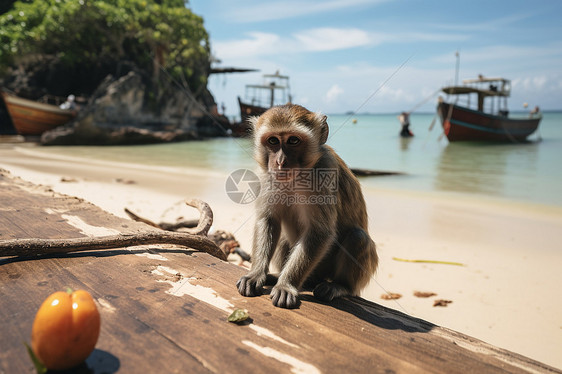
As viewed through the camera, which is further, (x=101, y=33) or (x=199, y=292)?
(x=101, y=33)

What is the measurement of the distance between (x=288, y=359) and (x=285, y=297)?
0.58 metres

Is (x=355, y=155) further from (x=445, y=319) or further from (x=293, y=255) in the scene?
(x=293, y=255)

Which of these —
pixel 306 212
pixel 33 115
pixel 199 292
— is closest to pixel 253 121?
pixel 306 212

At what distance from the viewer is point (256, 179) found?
293cm

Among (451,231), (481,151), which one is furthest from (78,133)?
(481,151)

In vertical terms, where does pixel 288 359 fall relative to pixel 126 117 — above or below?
below

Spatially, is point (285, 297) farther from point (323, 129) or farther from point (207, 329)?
point (323, 129)

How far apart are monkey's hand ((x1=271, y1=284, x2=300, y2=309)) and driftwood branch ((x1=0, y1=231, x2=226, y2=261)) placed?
31.6 inches

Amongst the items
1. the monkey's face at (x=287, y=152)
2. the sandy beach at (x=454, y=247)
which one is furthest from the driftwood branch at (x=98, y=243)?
the sandy beach at (x=454, y=247)

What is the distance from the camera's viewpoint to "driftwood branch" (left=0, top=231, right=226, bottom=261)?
83.2 inches

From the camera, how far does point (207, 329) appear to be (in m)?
1.58

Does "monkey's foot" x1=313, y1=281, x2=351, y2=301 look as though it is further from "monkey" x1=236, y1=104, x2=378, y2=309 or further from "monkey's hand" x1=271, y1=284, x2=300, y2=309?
"monkey's hand" x1=271, y1=284, x2=300, y2=309

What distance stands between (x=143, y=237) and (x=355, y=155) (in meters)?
22.9

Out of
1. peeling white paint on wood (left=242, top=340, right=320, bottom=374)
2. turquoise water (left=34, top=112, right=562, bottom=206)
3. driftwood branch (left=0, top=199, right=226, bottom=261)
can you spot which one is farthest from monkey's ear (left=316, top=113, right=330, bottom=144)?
turquoise water (left=34, top=112, right=562, bottom=206)
